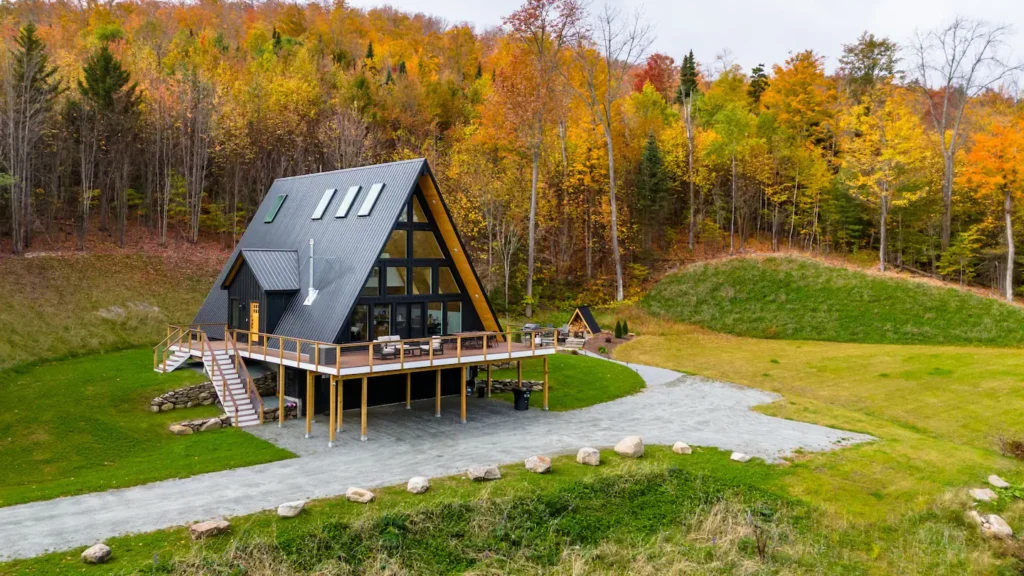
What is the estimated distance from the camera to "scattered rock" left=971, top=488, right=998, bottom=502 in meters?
13.6

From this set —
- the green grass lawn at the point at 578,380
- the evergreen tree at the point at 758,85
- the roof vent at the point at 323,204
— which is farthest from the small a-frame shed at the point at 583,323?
the evergreen tree at the point at 758,85

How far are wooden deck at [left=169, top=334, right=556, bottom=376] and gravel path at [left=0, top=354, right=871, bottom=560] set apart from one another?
1.93 meters

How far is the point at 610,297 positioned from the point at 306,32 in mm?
55032

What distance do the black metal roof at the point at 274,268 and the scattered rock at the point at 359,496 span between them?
29.8ft

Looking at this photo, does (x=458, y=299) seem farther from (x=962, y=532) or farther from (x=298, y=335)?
(x=962, y=532)

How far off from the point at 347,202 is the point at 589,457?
38.2ft

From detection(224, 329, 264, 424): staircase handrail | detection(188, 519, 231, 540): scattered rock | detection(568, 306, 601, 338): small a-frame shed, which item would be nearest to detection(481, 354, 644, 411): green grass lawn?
detection(568, 306, 601, 338): small a-frame shed

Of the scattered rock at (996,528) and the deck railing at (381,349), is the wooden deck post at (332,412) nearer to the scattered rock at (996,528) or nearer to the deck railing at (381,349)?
the deck railing at (381,349)

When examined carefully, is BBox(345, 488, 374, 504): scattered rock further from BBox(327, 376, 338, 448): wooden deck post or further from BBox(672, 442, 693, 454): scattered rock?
BBox(672, 442, 693, 454): scattered rock

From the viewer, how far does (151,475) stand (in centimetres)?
1352

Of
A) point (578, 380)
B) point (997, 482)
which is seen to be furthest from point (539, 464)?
point (578, 380)

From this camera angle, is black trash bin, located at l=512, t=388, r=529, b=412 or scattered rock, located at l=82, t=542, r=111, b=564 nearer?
scattered rock, located at l=82, t=542, r=111, b=564

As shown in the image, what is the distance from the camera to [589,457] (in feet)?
49.1

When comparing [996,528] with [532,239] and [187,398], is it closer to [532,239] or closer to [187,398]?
[187,398]
